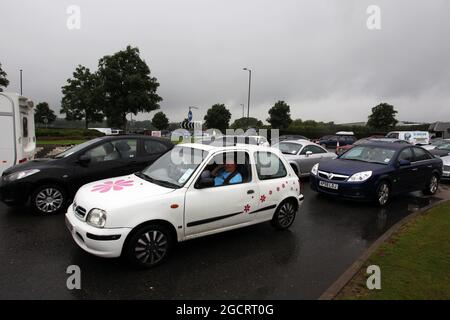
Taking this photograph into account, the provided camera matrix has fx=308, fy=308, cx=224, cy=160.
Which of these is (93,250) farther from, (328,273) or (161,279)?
(328,273)

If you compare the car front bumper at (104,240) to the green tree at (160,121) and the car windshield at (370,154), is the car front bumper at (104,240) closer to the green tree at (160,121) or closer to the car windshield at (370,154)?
the car windshield at (370,154)

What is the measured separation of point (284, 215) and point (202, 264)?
6.68 feet

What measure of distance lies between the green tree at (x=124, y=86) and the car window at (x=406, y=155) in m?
22.8

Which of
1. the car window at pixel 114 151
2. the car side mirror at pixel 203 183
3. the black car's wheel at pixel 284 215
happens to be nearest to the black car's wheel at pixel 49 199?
the car window at pixel 114 151

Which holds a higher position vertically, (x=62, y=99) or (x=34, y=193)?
(x=62, y=99)

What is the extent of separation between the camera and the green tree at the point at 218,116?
169 ft

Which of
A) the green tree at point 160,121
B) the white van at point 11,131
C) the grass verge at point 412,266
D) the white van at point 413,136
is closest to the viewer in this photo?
the grass verge at point 412,266

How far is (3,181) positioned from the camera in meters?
5.96

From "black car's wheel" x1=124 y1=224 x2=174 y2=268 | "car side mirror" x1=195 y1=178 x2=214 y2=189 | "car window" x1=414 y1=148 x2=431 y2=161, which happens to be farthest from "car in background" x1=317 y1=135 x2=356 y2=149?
"black car's wheel" x1=124 y1=224 x2=174 y2=268

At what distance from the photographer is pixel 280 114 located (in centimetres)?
4644

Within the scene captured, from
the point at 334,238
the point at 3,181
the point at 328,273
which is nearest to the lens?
the point at 328,273
